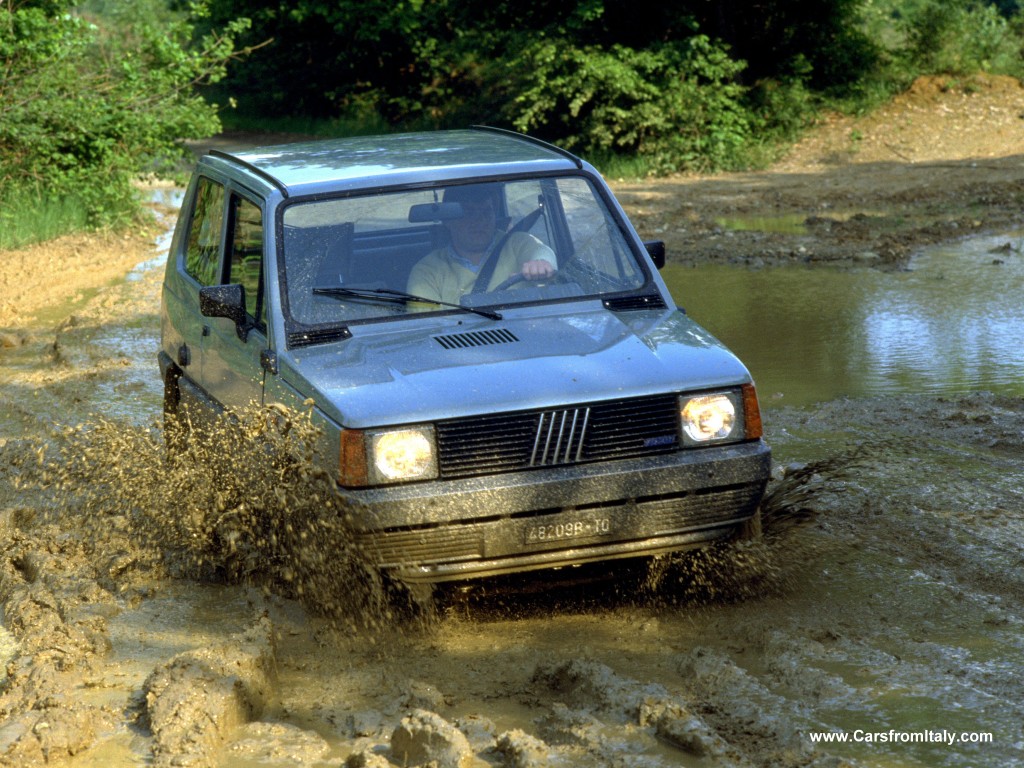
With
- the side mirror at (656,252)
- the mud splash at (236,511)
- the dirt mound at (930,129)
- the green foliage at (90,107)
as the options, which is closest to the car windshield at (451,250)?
the side mirror at (656,252)

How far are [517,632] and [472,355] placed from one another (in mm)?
1048

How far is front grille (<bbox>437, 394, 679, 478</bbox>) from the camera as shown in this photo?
470cm

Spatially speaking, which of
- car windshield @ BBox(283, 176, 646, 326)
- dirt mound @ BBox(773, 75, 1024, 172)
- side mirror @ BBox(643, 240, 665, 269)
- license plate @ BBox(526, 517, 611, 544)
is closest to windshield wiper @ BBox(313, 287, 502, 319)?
car windshield @ BBox(283, 176, 646, 326)

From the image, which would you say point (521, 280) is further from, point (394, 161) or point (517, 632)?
point (517, 632)

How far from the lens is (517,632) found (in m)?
5.07

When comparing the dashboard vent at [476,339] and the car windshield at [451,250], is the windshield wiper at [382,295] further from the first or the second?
the dashboard vent at [476,339]

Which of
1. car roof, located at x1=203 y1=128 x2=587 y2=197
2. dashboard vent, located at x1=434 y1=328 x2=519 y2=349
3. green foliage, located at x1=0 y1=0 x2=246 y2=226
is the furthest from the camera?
green foliage, located at x1=0 y1=0 x2=246 y2=226

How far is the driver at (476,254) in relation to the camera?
5.73 meters

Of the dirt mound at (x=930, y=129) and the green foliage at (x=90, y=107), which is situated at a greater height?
the green foliage at (x=90, y=107)

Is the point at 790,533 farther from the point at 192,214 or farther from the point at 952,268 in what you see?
the point at 952,268

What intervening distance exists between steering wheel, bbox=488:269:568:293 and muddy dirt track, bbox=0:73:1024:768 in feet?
4.26

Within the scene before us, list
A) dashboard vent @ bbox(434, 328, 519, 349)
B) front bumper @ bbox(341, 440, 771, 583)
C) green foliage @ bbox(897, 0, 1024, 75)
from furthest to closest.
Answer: green foliage @ bbox(897, 0, 1024, 75) → dashboard vent @ bbox(434, 328, 519, 349) → front bumper @ bbox(341, 440, 771, 583)

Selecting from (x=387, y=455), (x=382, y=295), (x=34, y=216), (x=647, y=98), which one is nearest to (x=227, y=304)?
(x=382, y=295)

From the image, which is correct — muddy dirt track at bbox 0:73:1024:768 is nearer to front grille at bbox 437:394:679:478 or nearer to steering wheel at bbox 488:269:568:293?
front grille at bbox 437:394:679:478
